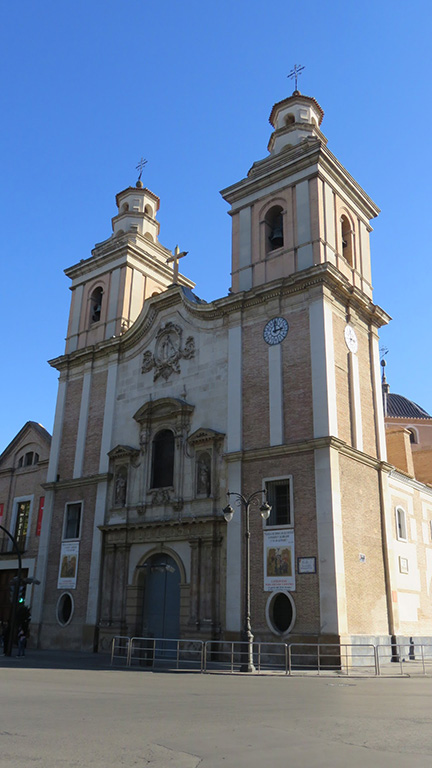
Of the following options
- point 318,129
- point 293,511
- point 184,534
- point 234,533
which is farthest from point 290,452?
point 318,129

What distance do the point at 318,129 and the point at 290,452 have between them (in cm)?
1605

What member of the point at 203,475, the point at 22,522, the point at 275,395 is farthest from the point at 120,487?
the point at 22,522

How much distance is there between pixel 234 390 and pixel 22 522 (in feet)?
53.2

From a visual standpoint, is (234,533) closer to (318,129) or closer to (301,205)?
(301,205)

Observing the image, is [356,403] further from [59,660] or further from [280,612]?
[59,660]

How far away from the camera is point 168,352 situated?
29.0 metres

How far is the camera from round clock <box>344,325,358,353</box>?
82.8 ft

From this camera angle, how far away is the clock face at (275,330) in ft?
81.1

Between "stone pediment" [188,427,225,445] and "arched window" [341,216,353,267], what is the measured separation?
32.3ft

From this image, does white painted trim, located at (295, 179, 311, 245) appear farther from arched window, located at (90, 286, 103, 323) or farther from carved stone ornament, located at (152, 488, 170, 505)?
arched window, located at (90, 286, 103, 323)

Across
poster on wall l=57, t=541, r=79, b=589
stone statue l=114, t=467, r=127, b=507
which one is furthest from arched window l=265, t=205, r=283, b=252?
poster on wall l=57, t=541, r=79, b=589

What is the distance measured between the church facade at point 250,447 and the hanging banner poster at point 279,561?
63 millimetres

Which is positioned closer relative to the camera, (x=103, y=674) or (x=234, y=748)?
(x=234, y=748)

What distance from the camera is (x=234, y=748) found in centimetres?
649
